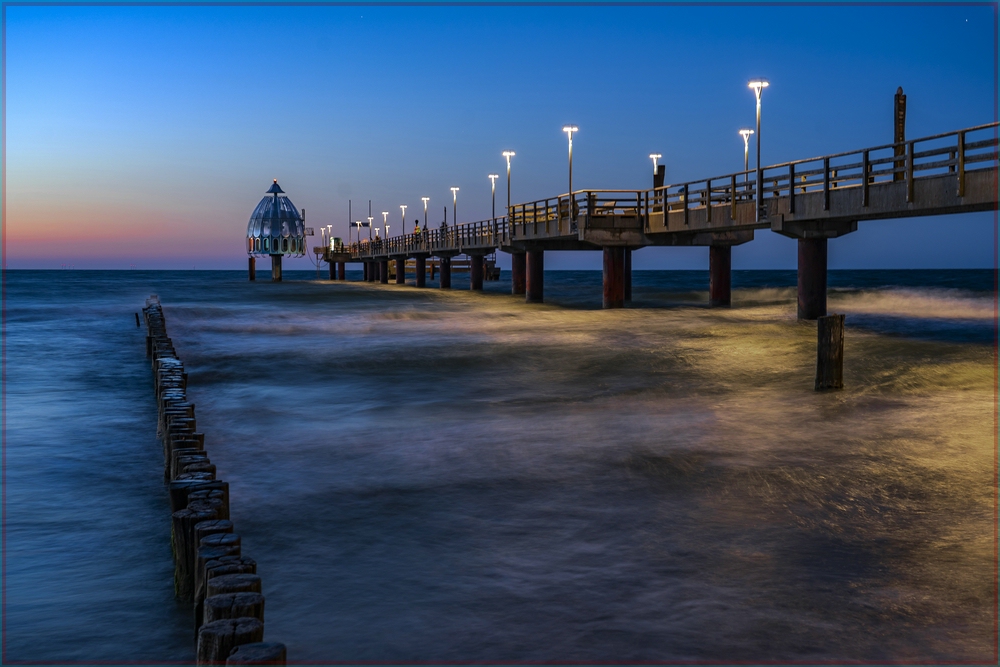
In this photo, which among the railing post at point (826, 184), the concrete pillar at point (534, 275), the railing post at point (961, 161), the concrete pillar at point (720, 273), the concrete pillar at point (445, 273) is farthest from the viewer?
the concrete pillar at point (445, 273)

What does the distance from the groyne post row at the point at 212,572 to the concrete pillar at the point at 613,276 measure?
32.9 meters

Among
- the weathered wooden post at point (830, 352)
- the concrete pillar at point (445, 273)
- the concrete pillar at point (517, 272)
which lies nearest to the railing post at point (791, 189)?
the weathered wooden post at point (830, 352)

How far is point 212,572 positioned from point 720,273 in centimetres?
4187

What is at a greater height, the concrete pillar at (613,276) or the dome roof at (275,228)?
the dome roof at (275,228)

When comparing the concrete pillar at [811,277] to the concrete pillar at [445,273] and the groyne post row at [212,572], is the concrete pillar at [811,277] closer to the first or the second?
the groyne post row at [212,572]

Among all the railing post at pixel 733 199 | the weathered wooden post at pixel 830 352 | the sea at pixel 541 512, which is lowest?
the sea at pixel 541 512

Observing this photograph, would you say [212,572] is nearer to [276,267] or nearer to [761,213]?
[761,213]

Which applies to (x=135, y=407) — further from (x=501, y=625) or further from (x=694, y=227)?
(x=694, y=227)

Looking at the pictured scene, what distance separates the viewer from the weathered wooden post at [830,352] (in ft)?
57.0

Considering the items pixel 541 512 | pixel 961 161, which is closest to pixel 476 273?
pixel 961 161

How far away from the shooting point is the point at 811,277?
31969 millimetres

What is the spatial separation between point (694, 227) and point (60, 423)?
24.3 meters

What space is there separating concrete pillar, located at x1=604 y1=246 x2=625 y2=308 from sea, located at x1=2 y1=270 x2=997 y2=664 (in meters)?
19.7

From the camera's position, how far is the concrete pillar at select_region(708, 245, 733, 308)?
1754 inches
